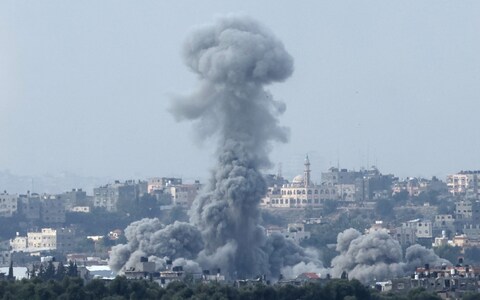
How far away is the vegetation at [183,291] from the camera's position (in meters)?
84.2

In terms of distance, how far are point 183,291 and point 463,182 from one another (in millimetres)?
110935

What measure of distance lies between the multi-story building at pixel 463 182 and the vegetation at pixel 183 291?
101 m

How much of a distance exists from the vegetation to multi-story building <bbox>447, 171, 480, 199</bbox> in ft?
332

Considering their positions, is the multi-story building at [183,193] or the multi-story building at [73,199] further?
the multi-story building at [73,199]

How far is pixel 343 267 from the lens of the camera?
345 ft

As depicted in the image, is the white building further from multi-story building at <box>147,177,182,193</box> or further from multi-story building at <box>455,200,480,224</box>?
multi-story building at <box>147,177,182,193</box>

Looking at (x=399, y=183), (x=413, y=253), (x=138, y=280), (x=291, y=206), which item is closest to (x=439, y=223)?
(x=291, y=206)

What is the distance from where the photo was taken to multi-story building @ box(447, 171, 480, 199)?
7475 inches

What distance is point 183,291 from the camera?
84.9 m

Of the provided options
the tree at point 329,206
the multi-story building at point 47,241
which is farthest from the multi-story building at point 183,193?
the multi-story building at point 47,241

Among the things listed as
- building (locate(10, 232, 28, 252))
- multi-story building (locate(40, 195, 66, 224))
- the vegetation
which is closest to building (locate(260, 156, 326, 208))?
multi-story building (locate(40, 195, 66, 224))

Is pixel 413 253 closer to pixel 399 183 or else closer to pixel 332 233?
pixel 332 233

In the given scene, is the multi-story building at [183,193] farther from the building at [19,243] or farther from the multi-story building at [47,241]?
the building at [19,243]

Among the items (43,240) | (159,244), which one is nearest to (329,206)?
(43,240)
